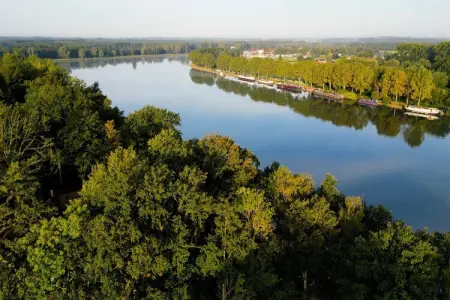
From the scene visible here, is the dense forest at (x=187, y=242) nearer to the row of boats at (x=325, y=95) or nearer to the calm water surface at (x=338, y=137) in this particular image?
the calm water surface at (x=338, y=137)

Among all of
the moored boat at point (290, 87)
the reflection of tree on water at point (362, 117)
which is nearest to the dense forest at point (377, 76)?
the moored boat at point (290, 87)

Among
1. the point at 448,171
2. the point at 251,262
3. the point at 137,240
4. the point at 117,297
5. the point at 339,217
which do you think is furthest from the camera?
the point at 448,171

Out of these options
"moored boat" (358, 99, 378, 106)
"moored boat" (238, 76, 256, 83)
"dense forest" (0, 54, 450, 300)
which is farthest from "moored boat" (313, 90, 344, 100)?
"dense forest" (0, 54, 450, 300)

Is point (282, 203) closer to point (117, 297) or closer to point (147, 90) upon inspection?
point (117, 297)

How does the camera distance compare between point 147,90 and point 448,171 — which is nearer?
point 448,171

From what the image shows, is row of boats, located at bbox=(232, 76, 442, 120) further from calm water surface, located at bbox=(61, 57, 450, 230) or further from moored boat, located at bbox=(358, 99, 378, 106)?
calm water surface, located at bbox=(61, 57, 450, 230)

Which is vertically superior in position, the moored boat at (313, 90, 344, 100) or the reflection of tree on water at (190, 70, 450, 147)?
the moored boat at (313, 90, 344, 100)

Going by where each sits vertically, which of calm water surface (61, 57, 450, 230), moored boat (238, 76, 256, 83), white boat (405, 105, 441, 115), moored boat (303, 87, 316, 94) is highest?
moored boat (238, 76, 256, 83)

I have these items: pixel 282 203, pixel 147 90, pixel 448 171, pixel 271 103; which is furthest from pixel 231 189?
pixel 147 90
